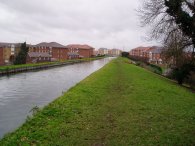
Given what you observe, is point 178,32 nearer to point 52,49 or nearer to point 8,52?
point 8,52

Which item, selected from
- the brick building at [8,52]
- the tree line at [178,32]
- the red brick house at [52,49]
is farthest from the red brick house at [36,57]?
the tree line at [178,32]

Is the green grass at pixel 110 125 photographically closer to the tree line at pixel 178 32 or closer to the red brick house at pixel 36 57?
the tree line at pixel 178 32

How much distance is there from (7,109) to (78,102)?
6.79 m

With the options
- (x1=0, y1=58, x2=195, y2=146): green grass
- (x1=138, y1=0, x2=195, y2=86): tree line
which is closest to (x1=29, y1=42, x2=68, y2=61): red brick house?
(x1=138, y1=0, x2=195, y2=86): tree line

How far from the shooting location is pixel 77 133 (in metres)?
9.70

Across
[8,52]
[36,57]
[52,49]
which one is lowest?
[36,57]

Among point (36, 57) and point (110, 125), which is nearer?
point (110, 125)

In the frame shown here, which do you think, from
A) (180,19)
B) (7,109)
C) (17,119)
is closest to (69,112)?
(17,119)

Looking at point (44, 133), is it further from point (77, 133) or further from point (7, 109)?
point (7, 109)

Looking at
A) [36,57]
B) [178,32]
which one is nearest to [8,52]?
[36,57]

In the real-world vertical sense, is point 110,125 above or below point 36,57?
below

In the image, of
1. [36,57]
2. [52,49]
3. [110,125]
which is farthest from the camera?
[52,49]

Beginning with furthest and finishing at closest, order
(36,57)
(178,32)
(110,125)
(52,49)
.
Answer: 1. (52,49)
2. (36,57)
3. (178,32)
4. (110,125)

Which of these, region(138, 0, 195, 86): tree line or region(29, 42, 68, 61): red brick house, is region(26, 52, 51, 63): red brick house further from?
region(138, 0, 195, 86): tree line
